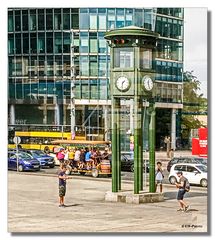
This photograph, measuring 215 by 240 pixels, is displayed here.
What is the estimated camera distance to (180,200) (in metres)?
18.5

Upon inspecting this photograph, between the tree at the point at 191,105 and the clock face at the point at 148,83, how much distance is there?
0.49 m

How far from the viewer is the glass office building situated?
18500 millimetres

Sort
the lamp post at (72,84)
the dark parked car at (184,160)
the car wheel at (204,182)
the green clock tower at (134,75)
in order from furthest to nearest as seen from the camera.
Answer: the lamp post at (72,84), the green clock tower at (134,75), the dark parked car at (184,160), the car wheel at (204,182)

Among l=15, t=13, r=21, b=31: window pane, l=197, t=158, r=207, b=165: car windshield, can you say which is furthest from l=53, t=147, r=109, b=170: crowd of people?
l=15, t=13, r=21, b=31: window pane

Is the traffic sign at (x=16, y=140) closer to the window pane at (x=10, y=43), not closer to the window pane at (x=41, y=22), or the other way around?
the window pane at (x=10, y=43)

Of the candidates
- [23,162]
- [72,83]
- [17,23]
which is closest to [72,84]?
[72,83]

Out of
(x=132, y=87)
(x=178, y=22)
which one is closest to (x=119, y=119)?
(x=132, y=87)

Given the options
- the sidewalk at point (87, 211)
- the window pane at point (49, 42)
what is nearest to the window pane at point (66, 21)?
the window pane at point (49, 42)

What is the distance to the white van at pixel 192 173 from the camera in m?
18.2

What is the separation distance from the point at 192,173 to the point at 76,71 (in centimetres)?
228

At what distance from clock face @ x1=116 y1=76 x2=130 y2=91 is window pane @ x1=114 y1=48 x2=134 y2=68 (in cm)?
19

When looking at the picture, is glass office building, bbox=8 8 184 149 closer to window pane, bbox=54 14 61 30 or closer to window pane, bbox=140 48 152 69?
window pane, bbox=54 14 61 30

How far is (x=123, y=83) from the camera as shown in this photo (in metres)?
18.5

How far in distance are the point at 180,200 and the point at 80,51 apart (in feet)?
8.69
